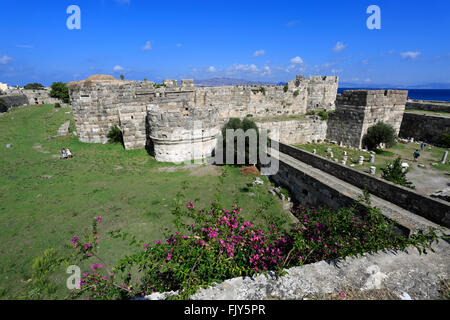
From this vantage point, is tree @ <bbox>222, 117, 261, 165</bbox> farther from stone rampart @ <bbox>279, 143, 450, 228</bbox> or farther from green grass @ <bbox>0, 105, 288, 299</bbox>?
stone rampart @ <bbox>279, 143, 450, 228</bbox>

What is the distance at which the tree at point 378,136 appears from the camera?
11.4 m

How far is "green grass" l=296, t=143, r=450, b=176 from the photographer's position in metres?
9.66

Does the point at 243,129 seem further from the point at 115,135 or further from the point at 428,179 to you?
the point at 428,179

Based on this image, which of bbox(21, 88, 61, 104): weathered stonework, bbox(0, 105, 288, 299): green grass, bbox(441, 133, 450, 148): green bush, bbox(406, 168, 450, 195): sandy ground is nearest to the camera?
bbox(0, 105, 288, 299): green grass

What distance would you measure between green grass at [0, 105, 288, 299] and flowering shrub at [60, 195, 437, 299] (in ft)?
2.88

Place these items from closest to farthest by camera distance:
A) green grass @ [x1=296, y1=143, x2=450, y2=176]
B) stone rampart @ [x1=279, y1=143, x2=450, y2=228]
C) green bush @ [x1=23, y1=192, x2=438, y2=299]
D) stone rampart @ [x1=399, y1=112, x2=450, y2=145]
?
1. green bush @ [x1=23, y1=192, x2=438, y2=299]
2. stone rampart @ [x1=279, y1=143, x2=450, y2=228]
3. green grass @ [x1=296, y1=143, x2=450, y2=176]
4. stone rampart @ [x1=399, y1=112, x2=450, y2=145]

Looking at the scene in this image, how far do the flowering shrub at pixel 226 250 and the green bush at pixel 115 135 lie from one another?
9.90 metres

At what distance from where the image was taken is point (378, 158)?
10.8 metres

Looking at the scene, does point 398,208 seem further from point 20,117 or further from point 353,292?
point 20,117

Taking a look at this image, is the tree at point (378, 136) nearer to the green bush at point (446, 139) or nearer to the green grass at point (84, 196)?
the green bush at point (446, 139)

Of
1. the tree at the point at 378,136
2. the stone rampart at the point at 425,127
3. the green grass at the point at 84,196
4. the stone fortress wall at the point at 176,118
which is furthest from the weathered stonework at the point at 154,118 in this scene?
the stone rampart at the point at 425,127
